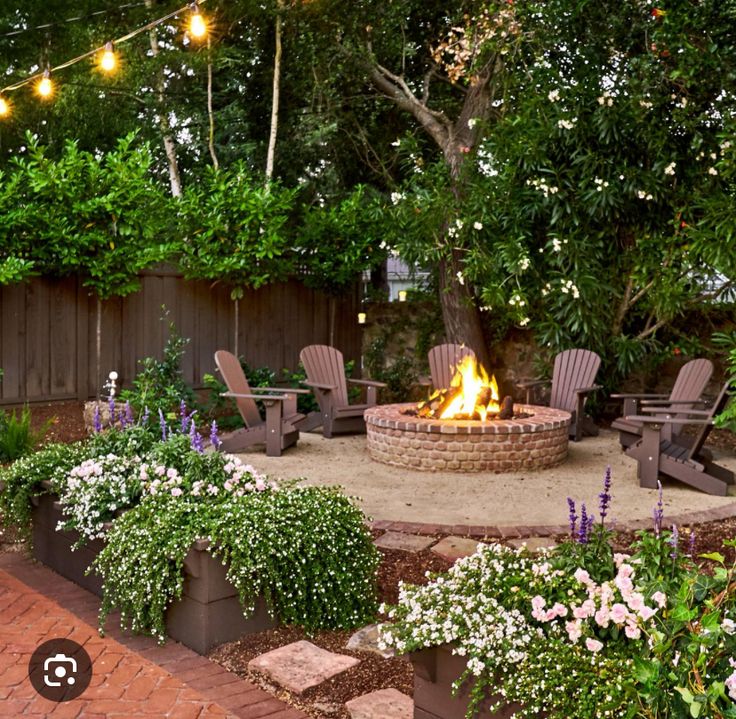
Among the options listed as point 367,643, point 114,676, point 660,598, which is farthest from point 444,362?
point 660,598

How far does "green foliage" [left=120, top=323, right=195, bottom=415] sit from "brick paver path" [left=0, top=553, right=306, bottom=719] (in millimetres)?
4053

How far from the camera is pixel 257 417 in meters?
7.53

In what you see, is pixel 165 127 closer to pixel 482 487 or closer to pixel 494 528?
pixel 482 487

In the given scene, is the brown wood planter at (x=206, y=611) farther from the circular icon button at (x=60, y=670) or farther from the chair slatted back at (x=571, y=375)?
the chair slatted back at (x=571, y=375)

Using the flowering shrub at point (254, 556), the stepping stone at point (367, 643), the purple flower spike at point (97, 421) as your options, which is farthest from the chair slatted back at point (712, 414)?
the purple flower spike at point (97, 421)

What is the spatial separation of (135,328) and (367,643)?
6710mm

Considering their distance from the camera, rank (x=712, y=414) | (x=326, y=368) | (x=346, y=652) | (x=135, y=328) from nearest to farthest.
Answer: (x=346, y=652) < (x=712, y=414) < (x=326, y=368) < (x=135, y=328)

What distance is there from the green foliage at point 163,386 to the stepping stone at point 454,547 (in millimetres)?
3817

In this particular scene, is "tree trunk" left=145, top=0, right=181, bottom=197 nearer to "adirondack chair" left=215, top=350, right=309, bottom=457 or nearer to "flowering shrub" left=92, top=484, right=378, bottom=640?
"adirondack chair" left=215, top=350, right=309, bottom=457

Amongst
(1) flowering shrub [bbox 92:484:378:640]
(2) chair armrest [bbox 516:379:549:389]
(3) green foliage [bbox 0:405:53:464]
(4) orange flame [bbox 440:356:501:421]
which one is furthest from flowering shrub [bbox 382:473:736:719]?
(2) chair armrest [bbox 516:379:549:389]

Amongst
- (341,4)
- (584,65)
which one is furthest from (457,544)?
(341,4)

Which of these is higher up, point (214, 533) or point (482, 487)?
point (214, 533)

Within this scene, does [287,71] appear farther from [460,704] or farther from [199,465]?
[460,704]

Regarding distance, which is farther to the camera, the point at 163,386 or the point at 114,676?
the point at 163,386
